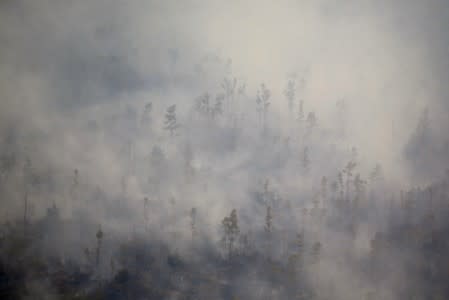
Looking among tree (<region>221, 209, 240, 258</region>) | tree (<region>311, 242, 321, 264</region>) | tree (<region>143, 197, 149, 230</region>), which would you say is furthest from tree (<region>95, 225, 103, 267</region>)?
tree (<region>311, 242, 321, 264</region>)

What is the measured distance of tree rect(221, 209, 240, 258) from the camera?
143000 millimetres

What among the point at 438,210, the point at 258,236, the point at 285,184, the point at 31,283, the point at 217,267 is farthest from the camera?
the point at 285,184

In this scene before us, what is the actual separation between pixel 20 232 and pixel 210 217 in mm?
85478

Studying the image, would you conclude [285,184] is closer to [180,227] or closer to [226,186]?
[226,186]

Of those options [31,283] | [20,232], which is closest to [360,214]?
[31,283]

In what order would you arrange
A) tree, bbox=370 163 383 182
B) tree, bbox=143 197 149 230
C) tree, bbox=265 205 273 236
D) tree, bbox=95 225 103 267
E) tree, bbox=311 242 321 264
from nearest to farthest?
tree, bbox=311 242 321 264 < tree, bbox=95 225 103 267 < tree, bbox=265 205 273 236 < tree, bbox=143 197 149 230 < tree, bbox=370 163 383 182

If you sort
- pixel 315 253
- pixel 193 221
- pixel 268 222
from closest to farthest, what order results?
1. pixel 315 253
2. pixel 268 222
3. pixel 193 221

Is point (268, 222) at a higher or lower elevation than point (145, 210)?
lower

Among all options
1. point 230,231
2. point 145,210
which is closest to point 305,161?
point 230,231

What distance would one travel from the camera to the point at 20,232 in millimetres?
158750

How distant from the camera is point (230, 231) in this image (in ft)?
472

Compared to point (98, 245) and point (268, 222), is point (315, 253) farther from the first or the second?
point (98, 245)

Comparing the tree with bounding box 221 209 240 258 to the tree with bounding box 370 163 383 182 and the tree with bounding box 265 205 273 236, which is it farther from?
the tree with bounding box 370 163 383 182

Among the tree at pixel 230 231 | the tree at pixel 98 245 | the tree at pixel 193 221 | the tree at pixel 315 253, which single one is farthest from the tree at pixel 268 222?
the tree at pixel 98 245
